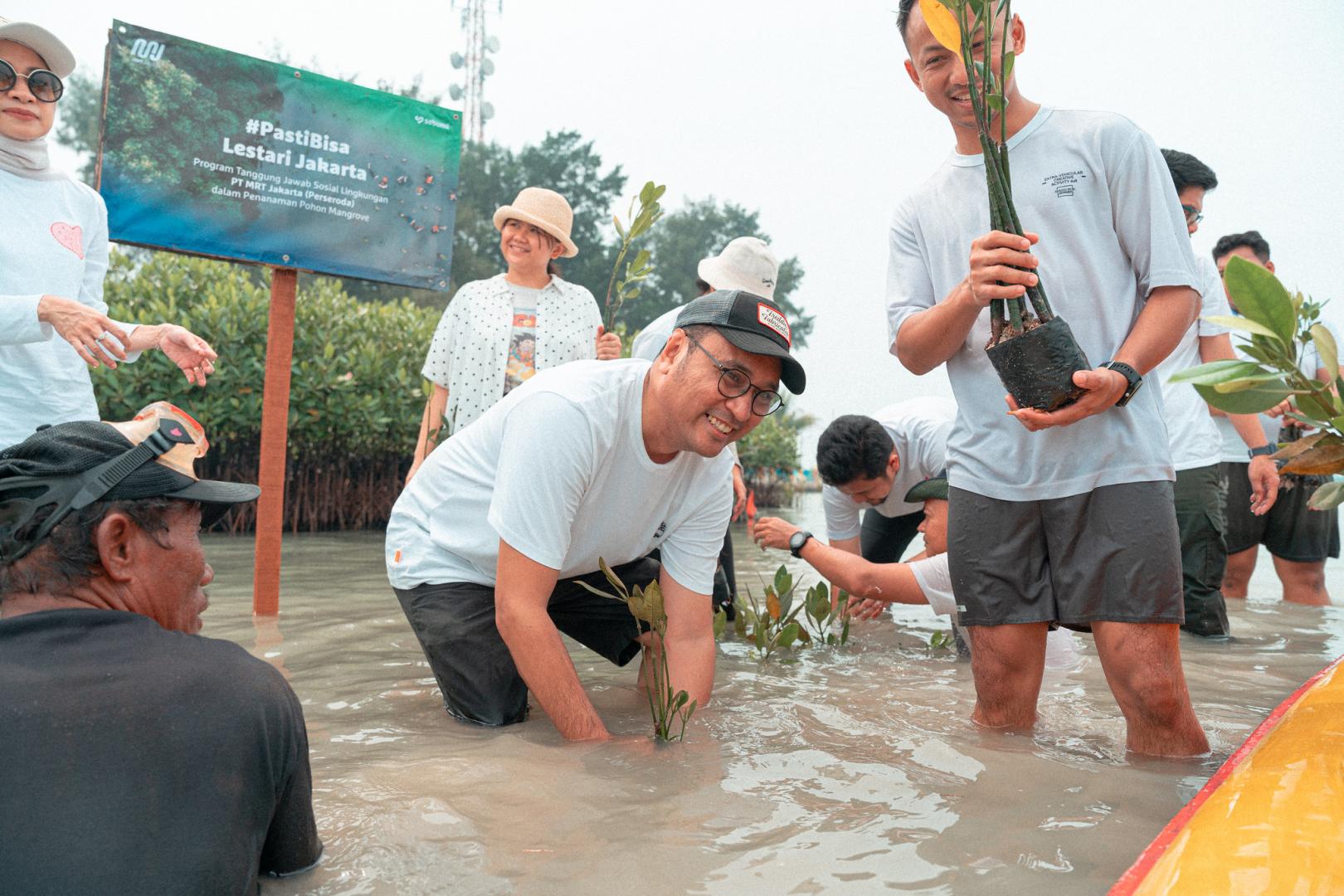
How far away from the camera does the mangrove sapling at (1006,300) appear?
2.38 metres

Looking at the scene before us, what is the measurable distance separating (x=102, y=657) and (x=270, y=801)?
1.24ft

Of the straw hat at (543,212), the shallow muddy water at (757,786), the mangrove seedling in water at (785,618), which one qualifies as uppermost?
the straw hat at (543,212)

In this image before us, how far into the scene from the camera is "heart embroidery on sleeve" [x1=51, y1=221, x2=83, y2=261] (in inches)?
126

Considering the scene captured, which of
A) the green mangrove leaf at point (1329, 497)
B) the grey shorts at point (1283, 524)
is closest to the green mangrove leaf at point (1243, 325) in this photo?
the green mangrove leaf at point (1329, 497)

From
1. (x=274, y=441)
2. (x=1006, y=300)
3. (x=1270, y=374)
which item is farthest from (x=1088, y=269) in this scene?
(x=274, y=441)

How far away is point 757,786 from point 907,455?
256 cm

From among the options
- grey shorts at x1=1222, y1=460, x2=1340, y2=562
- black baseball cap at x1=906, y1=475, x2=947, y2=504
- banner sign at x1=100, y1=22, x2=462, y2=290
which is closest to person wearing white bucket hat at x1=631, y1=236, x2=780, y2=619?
black baseball cap at x1=906, y1=475, x2=947, y2=504

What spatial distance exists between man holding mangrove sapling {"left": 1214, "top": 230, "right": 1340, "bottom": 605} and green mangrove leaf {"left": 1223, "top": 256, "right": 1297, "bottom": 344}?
4.28m

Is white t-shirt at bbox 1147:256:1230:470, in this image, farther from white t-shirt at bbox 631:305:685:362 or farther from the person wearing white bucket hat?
white t-shirt at bbox 631:305:685:362

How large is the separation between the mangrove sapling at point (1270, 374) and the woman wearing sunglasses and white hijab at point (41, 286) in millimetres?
2550

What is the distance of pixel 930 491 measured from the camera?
4.29 meters

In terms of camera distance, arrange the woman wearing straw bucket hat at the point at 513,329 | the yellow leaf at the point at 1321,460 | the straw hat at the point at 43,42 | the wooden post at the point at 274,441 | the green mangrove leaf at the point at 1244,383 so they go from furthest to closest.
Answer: the wooden post at the point at 274,441 < the woman wearing straw bucket hat at the point at 513,329 < the straw hat at the point at 43,42 < the yellow leaf at the point at 1321,460 < the green mangrove leaf at the point at 1244,383

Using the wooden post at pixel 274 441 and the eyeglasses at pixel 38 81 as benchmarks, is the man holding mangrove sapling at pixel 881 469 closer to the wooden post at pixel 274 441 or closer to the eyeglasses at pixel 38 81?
the wooden post at pixel 274 441

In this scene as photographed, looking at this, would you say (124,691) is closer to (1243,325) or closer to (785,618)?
(1243,325)
